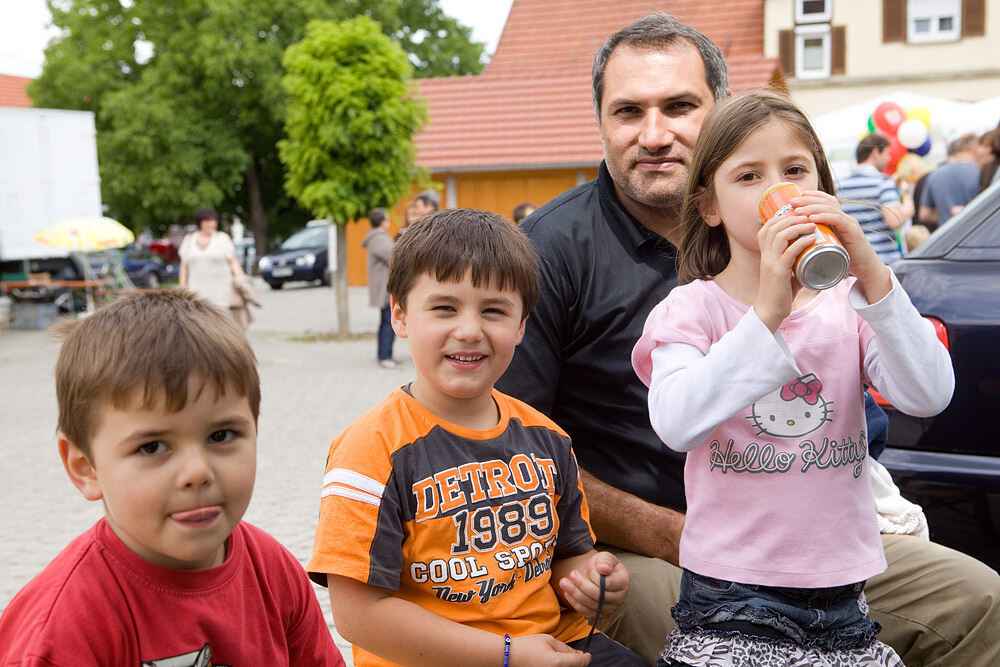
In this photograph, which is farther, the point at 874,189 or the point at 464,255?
the point at 874,189

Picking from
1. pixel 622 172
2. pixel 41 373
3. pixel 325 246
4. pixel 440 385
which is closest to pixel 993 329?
pixel 622 172

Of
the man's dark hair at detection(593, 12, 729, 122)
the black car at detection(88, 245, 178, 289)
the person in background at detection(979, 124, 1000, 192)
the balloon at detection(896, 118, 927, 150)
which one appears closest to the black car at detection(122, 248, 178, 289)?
the black car at detection(88, 245, 178, 289)

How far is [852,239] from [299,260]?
2675cm

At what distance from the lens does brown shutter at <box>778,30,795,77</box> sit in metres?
25.9

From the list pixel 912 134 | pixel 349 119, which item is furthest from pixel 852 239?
pixel 912 134

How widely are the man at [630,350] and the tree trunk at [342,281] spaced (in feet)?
40.9

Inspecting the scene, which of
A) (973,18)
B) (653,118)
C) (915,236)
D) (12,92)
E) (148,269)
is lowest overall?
(148,269)

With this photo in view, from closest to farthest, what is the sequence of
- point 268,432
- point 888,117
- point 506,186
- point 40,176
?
point 268,432 < point 888,117 < point 40,176 < point 506,186

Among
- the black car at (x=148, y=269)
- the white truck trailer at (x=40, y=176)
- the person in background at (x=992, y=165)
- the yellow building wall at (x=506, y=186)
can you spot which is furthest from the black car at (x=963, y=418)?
the black car at (x=148, y=269)

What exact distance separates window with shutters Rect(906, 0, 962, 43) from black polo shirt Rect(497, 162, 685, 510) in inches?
1034

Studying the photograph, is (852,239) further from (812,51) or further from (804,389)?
(812,51)

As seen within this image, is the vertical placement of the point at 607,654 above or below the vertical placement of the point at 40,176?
below

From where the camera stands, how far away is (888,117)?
14.0 m

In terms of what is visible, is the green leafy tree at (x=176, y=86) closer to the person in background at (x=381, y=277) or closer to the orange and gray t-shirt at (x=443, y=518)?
the person in background at (x=381, y=277)
